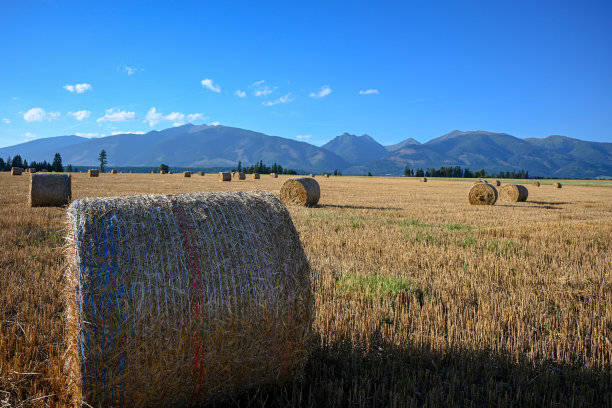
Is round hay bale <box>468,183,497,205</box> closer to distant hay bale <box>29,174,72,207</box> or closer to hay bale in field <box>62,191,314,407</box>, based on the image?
distant hay bale <box>29,174,72,207</box>

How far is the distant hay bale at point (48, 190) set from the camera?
14289mm

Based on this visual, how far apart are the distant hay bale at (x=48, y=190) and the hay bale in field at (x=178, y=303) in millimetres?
13762

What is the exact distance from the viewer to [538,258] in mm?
7414

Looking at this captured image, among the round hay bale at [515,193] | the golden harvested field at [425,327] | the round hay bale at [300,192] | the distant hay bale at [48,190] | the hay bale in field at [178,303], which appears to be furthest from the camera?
the round hay bale at [515,193]

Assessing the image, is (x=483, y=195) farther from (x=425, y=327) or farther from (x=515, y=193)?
(x=425, y=327)

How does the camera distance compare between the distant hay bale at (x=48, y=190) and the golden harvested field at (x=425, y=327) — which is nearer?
the golden harvested field at (x=425, y=327)

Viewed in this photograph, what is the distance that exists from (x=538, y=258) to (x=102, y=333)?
7.49m

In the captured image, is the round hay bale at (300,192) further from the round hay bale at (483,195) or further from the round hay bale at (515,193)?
the round hay bale at (515,193)

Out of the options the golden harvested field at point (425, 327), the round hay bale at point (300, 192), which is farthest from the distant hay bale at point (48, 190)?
the round hay bale at point (300, 192)

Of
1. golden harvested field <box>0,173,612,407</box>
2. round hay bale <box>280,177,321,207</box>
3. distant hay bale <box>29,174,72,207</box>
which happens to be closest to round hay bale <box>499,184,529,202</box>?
round hay bale <box>280,177,321,207</box>

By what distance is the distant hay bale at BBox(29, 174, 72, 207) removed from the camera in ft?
46.9

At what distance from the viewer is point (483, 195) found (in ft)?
69.5

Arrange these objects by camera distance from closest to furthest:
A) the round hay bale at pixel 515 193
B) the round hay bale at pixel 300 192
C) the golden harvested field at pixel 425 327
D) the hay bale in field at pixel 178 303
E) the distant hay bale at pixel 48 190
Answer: the hay bale in field at pixel 178 303
the golden harvested field at pixel 425 327
the distant hay bale at pixel 48 190
the round hay bale at pixel 300 192
the round hay bale at pixel 515 193

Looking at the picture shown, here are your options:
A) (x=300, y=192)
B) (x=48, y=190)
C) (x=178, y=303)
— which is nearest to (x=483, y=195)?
(x=300, y=192)
